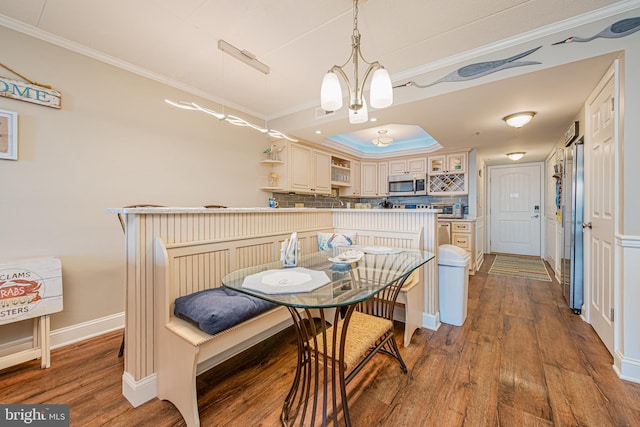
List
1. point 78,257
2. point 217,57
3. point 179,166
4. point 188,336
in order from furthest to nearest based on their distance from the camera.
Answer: point 179,166
point 217,57
point 78,257
point 188,336

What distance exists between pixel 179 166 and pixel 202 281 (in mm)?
1713

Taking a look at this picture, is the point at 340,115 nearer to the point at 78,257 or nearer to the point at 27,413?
the point at 78,257

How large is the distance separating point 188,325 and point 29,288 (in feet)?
4.63

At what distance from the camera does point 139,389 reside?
152 centimetres

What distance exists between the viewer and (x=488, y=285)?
3.88 metres

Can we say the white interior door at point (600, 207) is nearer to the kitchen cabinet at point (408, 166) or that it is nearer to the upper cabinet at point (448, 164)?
the upper cabinet at point (448, 164)

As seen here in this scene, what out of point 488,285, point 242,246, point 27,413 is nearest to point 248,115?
point 242,246

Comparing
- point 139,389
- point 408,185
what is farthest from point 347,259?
point 408,185

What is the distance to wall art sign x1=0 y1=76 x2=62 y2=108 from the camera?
1.93 metres

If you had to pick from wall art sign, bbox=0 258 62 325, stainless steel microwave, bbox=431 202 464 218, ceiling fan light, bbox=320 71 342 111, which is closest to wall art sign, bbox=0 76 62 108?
wall art sign, bbox=0 258 62 325

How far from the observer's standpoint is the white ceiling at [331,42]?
1802 millimetres

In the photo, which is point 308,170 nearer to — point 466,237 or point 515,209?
point 466,237

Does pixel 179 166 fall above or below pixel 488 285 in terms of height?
above

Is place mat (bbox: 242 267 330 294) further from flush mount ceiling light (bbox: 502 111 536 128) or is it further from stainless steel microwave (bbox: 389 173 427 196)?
stainless steel microwave (bbox: 389 173 427 196)
